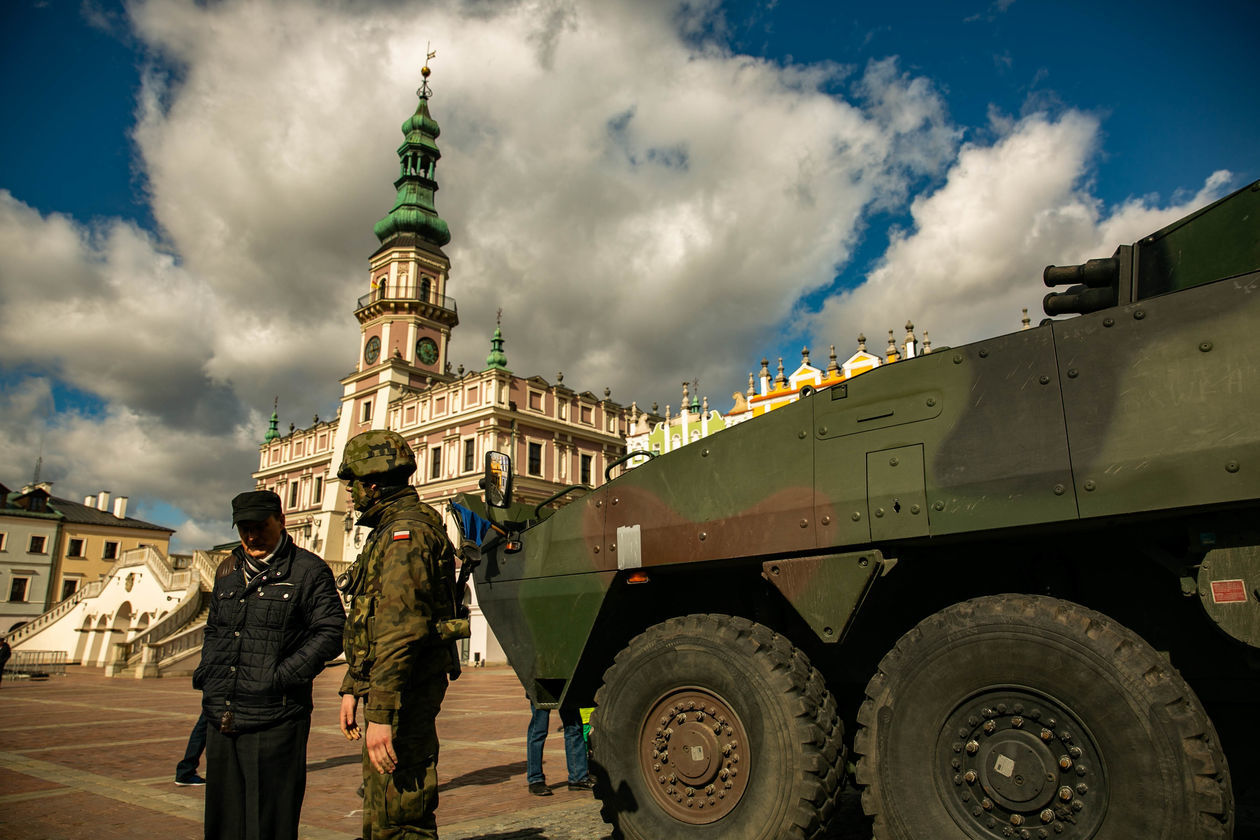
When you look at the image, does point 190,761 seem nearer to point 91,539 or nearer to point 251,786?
point 251,786

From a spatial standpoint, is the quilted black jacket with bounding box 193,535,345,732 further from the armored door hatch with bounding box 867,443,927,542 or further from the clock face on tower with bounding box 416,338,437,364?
the clock face on tower with bounding box 416,338,437,364

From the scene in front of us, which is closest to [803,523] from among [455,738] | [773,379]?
[455,738]

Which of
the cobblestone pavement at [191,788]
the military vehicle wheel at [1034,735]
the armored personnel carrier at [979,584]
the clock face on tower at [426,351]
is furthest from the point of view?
the clock face on tower at [426,351]

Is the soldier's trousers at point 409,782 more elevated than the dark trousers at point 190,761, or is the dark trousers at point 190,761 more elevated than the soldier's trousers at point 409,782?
the soldier's trousers at point 409,782

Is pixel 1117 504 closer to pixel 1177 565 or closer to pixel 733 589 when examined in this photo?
pixel 1177 565

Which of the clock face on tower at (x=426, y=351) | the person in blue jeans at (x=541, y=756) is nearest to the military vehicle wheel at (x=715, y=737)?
the person in blue jeans at (x=541, y=756)

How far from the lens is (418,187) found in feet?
159

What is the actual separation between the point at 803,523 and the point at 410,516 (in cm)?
172

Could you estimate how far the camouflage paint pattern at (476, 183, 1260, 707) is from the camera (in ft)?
8.93

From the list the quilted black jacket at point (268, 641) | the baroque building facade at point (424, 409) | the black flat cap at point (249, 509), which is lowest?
the quilted black jacket at point (268, 641)

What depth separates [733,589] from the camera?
4.11 m

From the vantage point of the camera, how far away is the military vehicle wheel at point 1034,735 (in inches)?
97.0

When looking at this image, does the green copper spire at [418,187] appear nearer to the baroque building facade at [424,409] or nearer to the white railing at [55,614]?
the baroque building facade at [424,409]

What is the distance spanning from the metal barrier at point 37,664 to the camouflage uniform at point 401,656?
29700 mm
